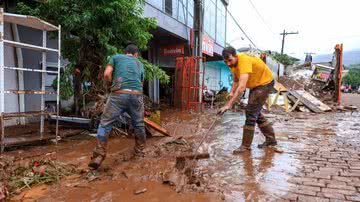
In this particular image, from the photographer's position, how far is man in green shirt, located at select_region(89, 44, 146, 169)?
174 inches

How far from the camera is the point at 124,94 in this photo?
4566 millimetres

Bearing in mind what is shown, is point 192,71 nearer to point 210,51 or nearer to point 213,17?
point 210,51

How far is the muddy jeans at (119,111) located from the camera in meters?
4.37

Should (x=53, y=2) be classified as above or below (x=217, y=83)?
above

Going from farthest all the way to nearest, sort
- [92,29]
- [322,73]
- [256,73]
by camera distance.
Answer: [322,73]
[92,29]
[256,73]

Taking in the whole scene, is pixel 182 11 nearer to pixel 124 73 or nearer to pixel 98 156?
pixel 124 73

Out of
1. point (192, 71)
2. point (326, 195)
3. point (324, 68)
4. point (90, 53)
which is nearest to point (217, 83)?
point (324, 68)

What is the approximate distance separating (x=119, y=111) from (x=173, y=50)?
10.5 metres

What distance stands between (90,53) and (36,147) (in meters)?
2.59

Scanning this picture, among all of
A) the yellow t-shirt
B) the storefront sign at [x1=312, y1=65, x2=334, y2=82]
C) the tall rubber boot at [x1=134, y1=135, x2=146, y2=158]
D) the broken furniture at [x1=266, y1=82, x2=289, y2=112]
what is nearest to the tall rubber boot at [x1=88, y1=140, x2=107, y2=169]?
the tall rubber boot at [x1=134, y1=135, x2=146, y2=158]

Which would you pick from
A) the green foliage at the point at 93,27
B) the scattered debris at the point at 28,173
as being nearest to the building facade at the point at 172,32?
the green foliage at the point at 93,27

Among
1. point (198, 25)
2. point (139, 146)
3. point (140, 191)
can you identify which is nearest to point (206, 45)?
point (198, 25)

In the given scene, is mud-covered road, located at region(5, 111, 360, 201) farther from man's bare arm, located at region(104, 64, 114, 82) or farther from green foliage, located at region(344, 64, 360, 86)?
green foliage, located at region(344, 64, 360, 86)

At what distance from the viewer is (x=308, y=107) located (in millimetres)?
13109
